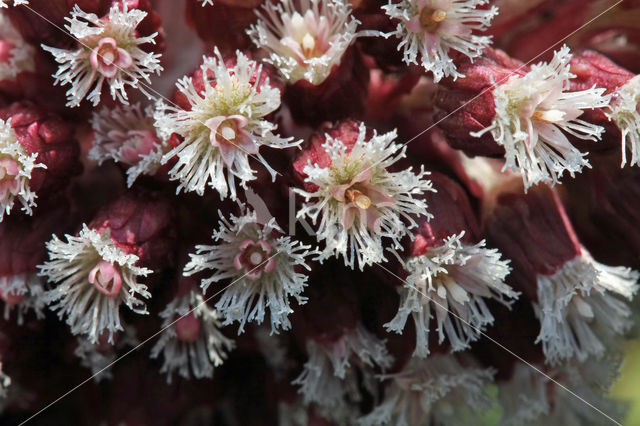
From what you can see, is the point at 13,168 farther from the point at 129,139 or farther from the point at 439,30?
the point at 439,30

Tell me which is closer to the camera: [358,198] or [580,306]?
[358,198]

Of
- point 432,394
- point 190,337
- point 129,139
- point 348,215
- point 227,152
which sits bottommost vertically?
point 432,394

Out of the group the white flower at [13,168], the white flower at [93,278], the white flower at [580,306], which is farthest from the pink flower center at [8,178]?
the white flower at [580,306]

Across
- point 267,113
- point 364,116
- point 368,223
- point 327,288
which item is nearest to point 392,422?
point 327,288

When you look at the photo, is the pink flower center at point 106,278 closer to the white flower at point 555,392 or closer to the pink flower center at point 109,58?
the pink flower center at point 109,58

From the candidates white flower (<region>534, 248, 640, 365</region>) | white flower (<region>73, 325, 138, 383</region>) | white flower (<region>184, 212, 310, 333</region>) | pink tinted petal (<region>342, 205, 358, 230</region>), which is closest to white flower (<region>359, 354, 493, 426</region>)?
white flower (<region>534, 248, 640, 365</region>)

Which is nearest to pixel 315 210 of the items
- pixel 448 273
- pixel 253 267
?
pixel 253 267

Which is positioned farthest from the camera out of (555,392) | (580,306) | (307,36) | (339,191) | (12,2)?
(555,392)
